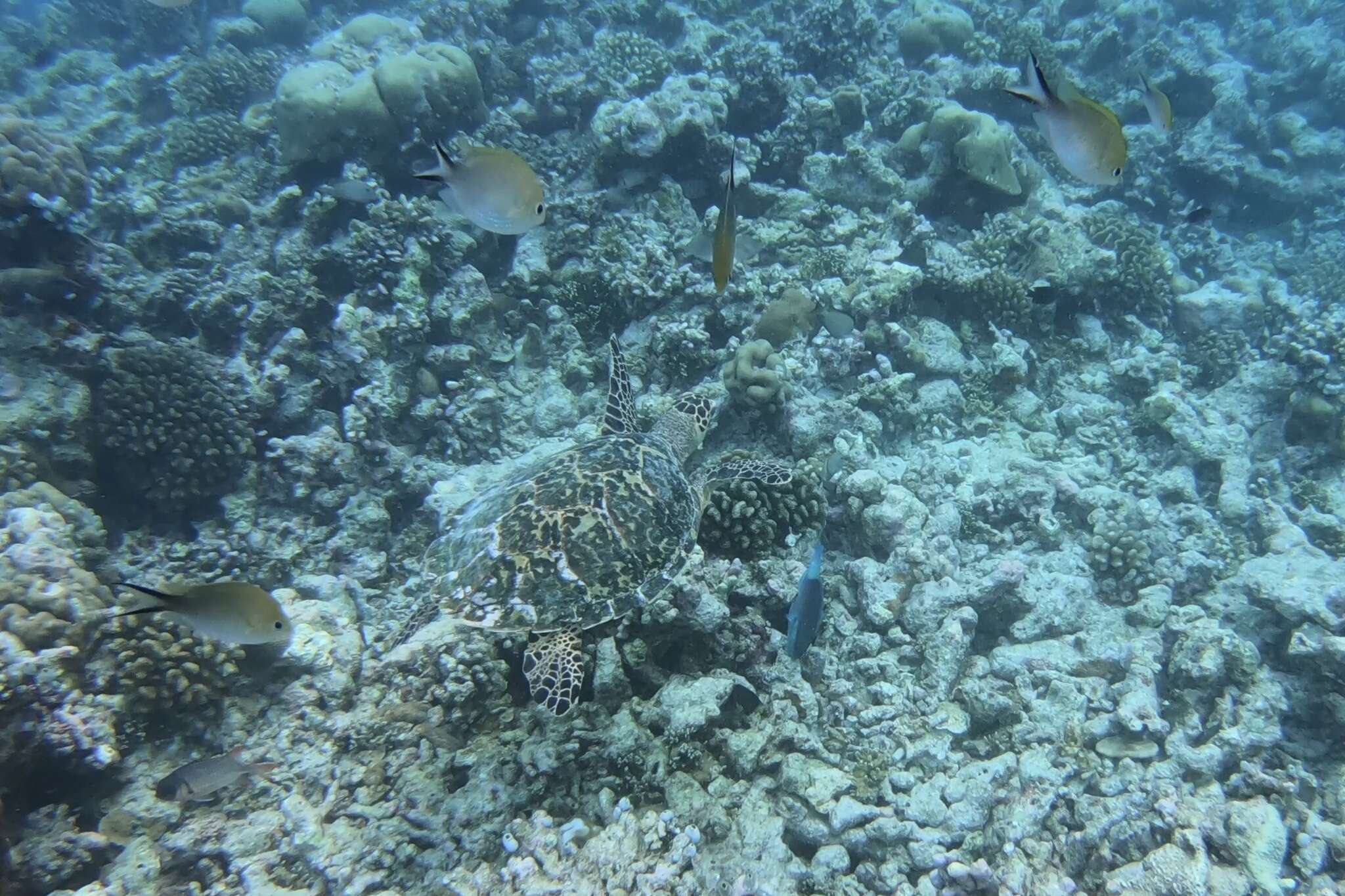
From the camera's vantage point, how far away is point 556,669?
338cm

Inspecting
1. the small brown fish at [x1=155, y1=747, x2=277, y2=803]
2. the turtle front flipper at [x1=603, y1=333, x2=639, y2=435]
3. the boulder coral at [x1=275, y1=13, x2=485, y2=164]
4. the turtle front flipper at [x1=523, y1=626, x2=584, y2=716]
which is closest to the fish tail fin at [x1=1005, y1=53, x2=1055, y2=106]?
the turtle front flipper at [x1=603, y1=333, x2=639, y2=435]

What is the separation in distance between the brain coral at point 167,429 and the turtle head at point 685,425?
12.0 ft

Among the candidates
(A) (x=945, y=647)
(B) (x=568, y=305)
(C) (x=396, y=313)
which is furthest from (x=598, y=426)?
(A) (x=945, y=647)

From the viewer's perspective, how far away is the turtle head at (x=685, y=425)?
482cm

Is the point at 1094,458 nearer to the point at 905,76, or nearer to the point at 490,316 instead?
the point at 490,316

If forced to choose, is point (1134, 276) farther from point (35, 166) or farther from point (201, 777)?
point (35, 166)

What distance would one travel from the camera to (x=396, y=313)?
5.91 metres

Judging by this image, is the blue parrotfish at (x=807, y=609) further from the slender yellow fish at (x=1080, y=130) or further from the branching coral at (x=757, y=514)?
the slender yellow fish at (x=1080, y=130)

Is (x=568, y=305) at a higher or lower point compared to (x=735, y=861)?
higher

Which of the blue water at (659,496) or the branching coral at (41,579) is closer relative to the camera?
the blue water at (659,496)

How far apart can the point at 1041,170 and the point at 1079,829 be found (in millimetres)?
8865

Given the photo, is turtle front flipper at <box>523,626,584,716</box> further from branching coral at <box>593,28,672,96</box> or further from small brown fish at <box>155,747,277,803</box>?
branching coral at <box>593,28,672,96</box>

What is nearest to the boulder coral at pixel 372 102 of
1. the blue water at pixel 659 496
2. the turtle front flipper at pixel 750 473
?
the blue water at pixel 659 496

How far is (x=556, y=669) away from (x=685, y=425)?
2.20 metres
